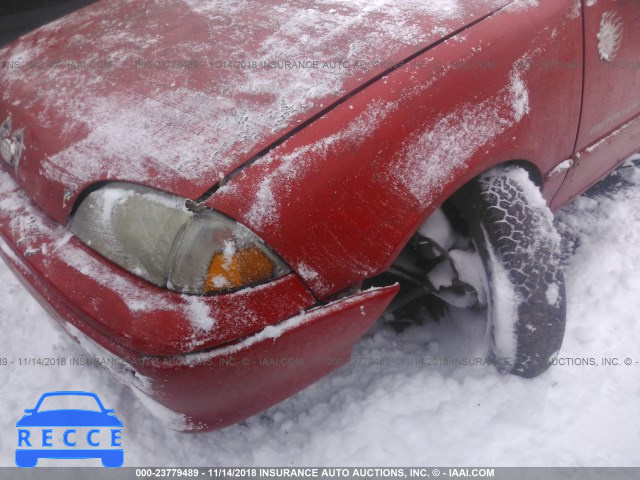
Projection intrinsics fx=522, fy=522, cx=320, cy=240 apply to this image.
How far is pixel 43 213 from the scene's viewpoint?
164cm

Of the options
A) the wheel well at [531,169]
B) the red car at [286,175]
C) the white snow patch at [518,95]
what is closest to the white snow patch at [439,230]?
the red car at [286,175]

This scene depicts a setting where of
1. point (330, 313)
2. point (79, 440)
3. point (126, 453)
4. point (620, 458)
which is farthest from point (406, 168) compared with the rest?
point (79, 440)

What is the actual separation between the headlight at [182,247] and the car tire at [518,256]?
771mm

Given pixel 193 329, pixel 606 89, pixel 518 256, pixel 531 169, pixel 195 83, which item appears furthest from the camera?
pixel 606 89

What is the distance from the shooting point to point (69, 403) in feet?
6.40

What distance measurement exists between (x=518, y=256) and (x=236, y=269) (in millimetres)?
970

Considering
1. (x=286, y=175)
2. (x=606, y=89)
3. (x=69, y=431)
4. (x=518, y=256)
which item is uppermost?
(x=286, y=175)

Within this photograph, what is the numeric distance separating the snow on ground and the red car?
168 millimetres

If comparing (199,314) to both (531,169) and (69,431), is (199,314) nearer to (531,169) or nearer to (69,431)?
(69,431)

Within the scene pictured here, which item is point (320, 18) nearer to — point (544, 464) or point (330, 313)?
point (330, 313)

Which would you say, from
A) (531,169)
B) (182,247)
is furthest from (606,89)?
(182,247)

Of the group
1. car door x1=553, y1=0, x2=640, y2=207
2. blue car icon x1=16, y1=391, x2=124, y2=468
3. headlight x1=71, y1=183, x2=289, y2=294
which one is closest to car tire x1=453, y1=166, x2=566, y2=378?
car door x1=553, y1=0, x2=640, y2=207

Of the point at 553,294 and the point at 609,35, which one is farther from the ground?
the point at 609,35

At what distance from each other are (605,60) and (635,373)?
1.15 metres
